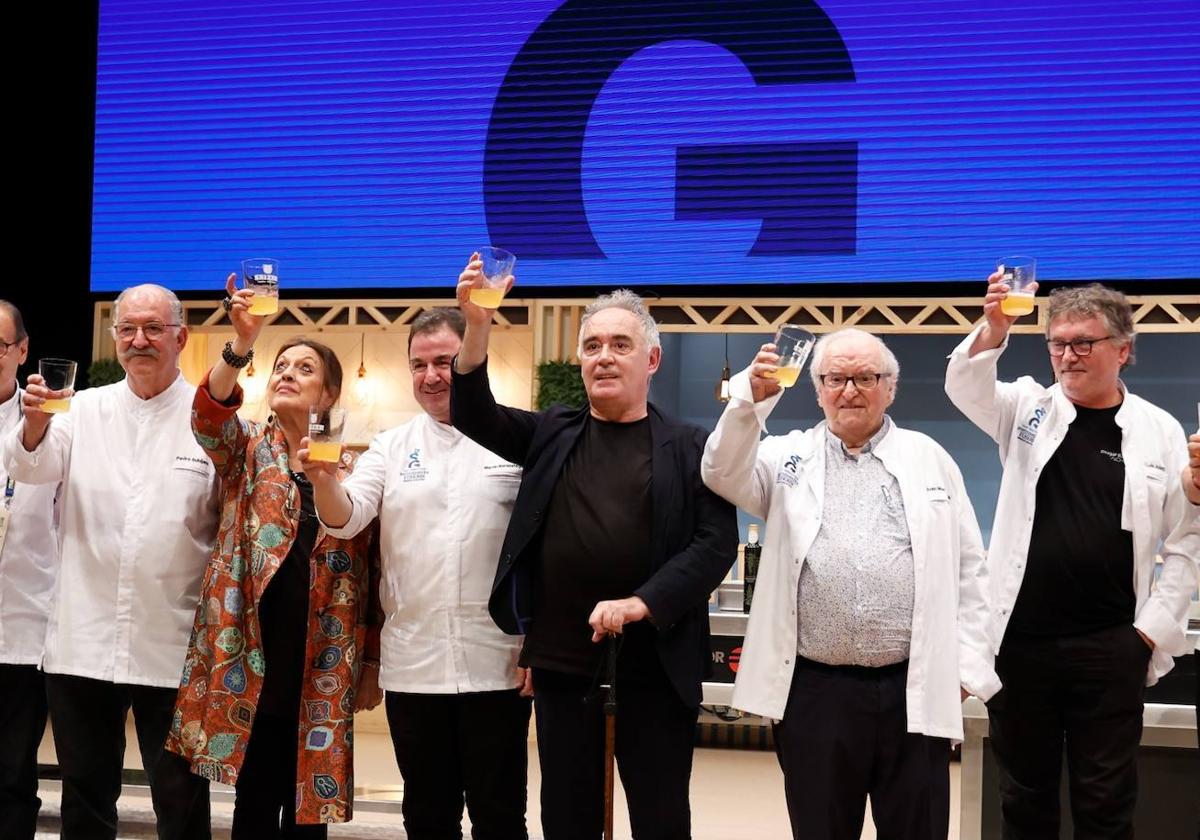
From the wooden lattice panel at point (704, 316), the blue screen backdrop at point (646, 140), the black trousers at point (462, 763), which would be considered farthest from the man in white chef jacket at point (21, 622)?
the wooden lattice panel at point (704, 316)

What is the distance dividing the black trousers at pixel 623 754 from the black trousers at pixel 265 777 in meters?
0.69

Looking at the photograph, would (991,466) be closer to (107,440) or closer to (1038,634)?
(1038,634)

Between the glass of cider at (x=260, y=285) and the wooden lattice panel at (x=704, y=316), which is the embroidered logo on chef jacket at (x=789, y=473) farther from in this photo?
the wooden lattice panel at (x=704, y=316)

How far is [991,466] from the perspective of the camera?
346 inches

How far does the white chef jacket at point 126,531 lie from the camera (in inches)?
122

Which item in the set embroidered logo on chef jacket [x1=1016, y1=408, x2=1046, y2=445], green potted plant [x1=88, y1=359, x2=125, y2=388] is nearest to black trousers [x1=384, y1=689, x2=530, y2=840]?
embroidered logo on chef jacket [x1=1016, y1=408, x2=1046, y2=445]

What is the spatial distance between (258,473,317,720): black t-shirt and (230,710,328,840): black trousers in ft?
0.14

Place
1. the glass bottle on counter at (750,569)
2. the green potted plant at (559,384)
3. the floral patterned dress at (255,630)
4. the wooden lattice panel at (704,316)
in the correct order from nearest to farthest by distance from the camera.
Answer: the floral patterned dress at (255,630) < the glass bottle on counter at (750,569) < the wooden lattice panel at (704,316) < the green potted plant at (559,384)

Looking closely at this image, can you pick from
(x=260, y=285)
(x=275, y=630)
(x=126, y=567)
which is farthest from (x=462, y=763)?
(x=260, y=285)

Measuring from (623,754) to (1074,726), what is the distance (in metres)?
1.18

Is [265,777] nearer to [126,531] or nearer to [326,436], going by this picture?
[126,531]

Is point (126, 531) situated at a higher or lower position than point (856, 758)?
higher

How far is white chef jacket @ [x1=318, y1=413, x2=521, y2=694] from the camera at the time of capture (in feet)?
9.74

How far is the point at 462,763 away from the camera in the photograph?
3.00 meters
